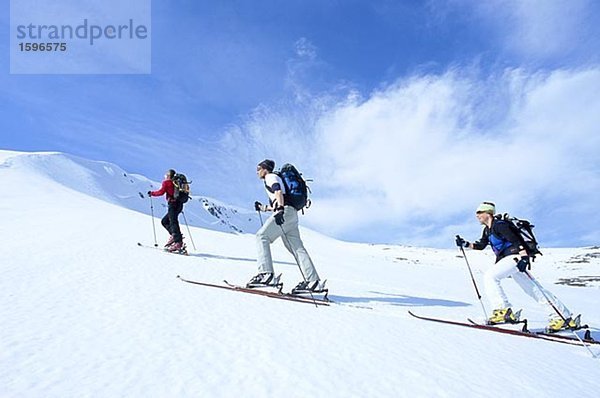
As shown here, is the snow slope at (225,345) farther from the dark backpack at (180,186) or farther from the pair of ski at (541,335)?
the dark backpack at (180,186)

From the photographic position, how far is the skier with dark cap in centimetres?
627

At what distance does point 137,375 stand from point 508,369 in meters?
3.14

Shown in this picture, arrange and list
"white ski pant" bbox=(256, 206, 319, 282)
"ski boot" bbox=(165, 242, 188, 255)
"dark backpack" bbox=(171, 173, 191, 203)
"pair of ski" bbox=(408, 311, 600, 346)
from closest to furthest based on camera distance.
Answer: "pair of ski" bbox=(408, 311, 600, 346), "white ski pant" bbox=(256, 206, 319, 282), "ski boot" bbox=(165, 242, 188, 255), "dark backpack" bbox=(171, 173, 191, 203)

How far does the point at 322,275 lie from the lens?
9.60 metres

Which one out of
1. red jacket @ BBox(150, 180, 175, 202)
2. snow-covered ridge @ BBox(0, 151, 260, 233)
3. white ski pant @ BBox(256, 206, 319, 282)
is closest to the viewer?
white ski pant @ BBox(256, 206, 319, 282)

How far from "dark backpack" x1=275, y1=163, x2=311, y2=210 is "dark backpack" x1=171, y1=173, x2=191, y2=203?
4583 millimetres

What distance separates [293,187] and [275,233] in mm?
845

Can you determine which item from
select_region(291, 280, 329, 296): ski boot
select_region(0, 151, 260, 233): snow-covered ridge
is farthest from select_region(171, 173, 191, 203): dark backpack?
select_region(0, 151, 260, 233): snow-covered ridge

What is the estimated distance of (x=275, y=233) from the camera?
6.61 meters

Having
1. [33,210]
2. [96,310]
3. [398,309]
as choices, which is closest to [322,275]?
[398,309]

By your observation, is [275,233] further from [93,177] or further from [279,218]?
[93,177]

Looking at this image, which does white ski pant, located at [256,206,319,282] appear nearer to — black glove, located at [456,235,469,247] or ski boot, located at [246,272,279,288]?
ski boot, located at [246,272,279,288]

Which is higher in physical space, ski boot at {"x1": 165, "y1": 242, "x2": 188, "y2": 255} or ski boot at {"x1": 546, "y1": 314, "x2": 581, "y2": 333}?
ski boot at {"x1": 165, "y1": 242, "x2": 188, "y2": 255}

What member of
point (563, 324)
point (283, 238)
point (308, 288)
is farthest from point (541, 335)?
point (283, 238)
